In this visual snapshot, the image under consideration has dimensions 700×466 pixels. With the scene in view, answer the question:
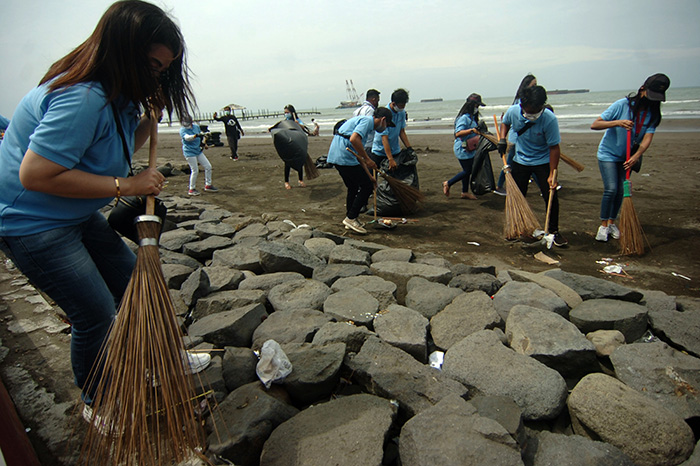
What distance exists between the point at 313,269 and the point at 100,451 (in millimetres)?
2027

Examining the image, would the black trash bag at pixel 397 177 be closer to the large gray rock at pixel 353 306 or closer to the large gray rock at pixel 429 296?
the large gray rock at pixel 429 296

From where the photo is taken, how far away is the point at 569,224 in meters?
4.97

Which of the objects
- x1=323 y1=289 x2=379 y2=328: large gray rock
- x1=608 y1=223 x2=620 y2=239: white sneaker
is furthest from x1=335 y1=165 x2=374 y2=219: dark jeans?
x1=608 y1=223 x2=620 y2=239: white sneaker

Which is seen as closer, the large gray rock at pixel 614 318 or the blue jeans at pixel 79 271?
the blue jeans at pixel 79 271

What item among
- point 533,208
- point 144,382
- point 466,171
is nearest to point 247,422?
point 144,382

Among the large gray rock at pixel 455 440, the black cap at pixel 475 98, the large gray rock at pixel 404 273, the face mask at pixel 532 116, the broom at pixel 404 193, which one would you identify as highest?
the black cap at pixel 475 98

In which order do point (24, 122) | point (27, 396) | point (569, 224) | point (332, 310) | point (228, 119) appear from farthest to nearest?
point (228, 119)
point (569, 224)
point (332, 310)
point (27, 396)
point (24, 122)

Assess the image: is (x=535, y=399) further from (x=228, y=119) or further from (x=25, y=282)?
(x=228, y=119)

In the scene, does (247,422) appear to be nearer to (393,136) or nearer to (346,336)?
(346,336)

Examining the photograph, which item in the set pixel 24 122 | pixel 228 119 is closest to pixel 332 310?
pixel 24 122

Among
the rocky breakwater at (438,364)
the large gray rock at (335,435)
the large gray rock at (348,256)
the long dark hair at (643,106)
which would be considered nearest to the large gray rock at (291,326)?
the rocky breakwater at (438,364)

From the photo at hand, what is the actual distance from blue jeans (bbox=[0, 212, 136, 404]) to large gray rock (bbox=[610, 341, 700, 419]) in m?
2.38

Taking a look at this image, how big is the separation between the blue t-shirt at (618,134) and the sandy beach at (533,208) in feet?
3.16

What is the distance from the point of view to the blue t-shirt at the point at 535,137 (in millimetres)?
4027
